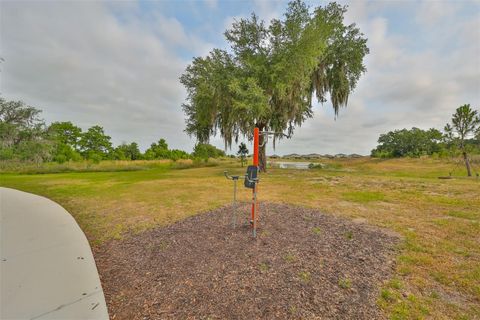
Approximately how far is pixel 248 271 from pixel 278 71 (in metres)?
11.6

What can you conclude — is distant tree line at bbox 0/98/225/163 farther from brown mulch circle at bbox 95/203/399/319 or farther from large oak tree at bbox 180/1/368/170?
brown mulch circle at bbox 95/203/399/319

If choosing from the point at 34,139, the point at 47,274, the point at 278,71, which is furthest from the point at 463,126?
the point at 34,139

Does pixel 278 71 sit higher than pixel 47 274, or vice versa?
pixel 278 71

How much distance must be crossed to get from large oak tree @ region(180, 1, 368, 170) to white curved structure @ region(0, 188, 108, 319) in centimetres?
889

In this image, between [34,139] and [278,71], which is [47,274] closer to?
[278,71]

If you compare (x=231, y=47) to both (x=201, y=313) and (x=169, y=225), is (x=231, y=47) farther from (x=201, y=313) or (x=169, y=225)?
(x=201, y=313)

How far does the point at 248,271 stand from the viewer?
8.42 ft

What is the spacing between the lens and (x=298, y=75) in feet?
37.9

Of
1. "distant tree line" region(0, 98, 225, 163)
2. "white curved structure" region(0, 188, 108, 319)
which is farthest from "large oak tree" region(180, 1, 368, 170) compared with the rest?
"distant tree line" region(0, 98, 225, 163)

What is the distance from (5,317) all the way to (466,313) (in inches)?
164

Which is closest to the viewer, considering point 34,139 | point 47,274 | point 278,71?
point 47,274

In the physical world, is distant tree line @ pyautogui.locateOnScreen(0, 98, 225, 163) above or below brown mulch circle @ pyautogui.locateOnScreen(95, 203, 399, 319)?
above

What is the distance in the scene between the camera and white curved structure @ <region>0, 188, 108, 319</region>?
1927mm

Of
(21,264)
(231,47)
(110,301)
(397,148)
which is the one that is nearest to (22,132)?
(231,47)
